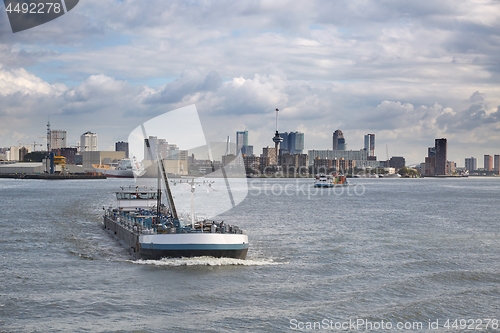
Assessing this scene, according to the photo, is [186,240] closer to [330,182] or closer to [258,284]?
[258,284]

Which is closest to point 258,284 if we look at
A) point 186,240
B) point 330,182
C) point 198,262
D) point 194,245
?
point 198,262

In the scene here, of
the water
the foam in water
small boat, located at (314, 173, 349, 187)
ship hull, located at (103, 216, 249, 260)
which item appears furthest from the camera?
A: small boat, located at (314, 173, 349, 187)

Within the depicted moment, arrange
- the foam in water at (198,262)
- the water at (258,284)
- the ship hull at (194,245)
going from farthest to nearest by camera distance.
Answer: the foam in water at (198,262) → the ship hull at (194,245) → the water at (258,284)

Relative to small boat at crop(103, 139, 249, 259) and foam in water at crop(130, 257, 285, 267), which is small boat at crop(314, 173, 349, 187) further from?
foam in water at crop(130, 257, 285, 267)

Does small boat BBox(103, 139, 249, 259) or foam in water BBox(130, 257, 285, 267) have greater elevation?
small boat BBox(103, 139, 249, 259)

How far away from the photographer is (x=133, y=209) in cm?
5738

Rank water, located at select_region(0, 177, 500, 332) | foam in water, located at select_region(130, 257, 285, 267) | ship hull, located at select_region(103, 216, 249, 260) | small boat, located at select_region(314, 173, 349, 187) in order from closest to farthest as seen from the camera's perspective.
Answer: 1. water, located at select_region(0, 177, 500, 332)
2. ship hull, located at select_region(103, 216, 249, 260)
3. foam in water, located at select_region(130, 257, 285, 267)
4. small boat, located at select_region(314, 173, 349, 187)

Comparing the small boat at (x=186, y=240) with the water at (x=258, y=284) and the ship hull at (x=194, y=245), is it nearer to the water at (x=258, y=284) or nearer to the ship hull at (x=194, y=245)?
the ship hull at (x=194, y=245)

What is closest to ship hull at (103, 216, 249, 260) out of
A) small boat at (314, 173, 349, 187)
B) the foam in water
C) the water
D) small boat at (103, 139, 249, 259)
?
small boat at (103, 139, 249, 259)

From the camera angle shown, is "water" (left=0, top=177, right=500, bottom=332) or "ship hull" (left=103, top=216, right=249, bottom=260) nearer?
"water" (left=0, top=177, right=500, bottom=332)

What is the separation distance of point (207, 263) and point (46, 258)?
10800 millimetres

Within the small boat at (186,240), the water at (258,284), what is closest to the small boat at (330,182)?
the water at (258,284)

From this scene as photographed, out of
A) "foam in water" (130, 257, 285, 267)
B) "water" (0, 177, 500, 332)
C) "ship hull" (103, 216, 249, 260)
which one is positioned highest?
"ship hull" (103, 216, 249, 260)

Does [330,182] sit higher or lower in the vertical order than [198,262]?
higher
